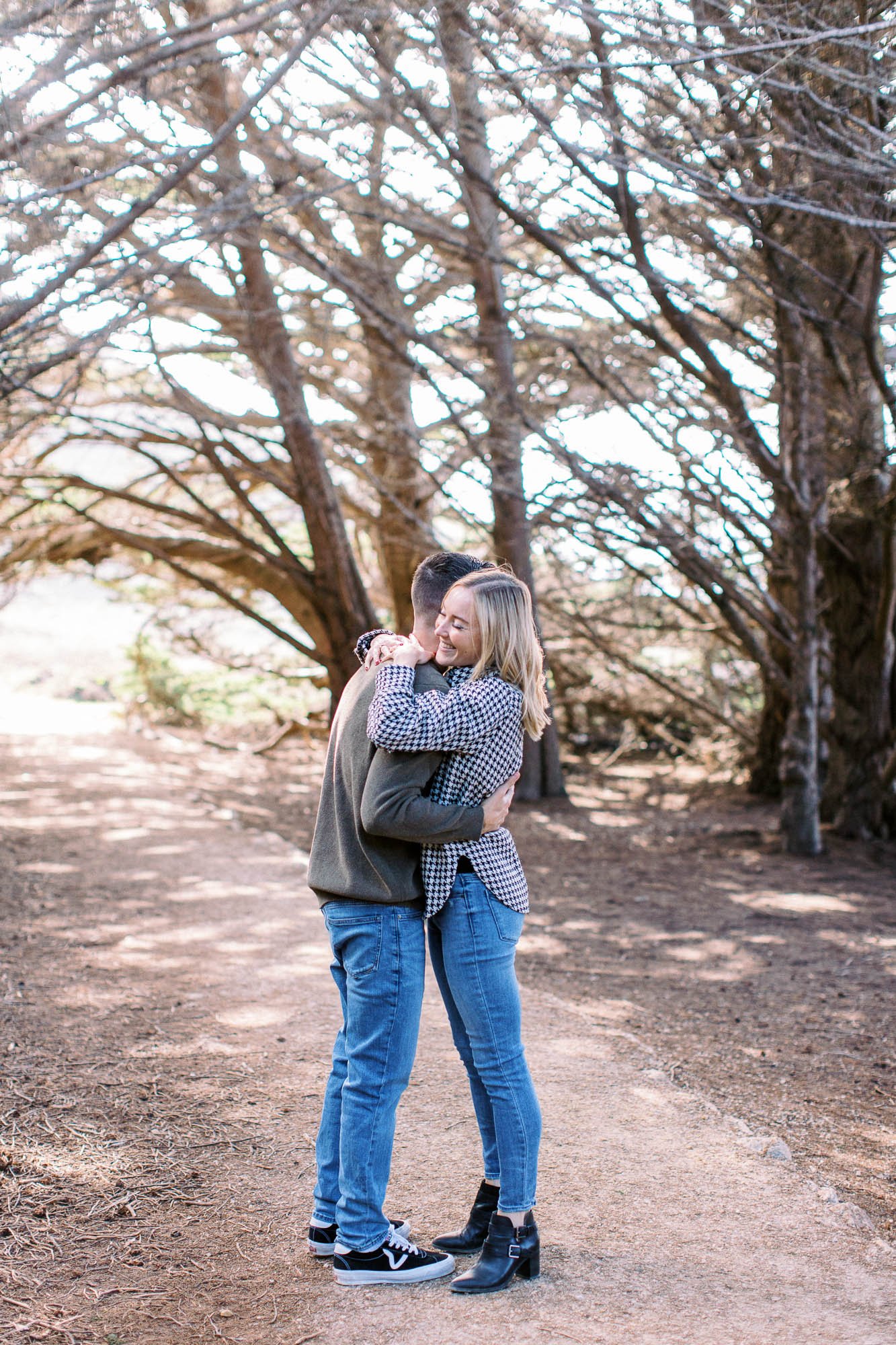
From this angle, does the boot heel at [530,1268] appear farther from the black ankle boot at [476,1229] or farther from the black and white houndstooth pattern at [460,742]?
the black and white houndstooth pattern at [460,742]

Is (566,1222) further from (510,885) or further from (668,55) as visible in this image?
(668,55)

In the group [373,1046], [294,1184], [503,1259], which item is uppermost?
[373,1046]

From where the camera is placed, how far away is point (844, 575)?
962 centimetres

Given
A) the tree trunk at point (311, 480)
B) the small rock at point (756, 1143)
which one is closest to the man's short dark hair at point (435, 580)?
the small rock at point (756, 1143)

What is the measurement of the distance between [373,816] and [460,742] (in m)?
0.26

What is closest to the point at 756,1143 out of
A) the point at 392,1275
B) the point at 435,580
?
the point at 392,1275

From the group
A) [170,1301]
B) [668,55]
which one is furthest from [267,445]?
[170,1301]

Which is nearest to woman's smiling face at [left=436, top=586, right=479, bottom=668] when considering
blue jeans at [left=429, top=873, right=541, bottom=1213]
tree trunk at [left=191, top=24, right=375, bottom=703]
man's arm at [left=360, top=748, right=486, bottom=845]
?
man's arm at [left=360, top=748, right=486, bottom=845]

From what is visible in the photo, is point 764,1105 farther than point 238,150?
No

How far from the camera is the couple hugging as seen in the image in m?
2.71

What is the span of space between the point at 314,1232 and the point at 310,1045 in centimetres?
161

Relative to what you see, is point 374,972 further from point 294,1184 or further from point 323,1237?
point 294,1184

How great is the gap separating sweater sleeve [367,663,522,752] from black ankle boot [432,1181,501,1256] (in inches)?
46.8

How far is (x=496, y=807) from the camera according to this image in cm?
274
